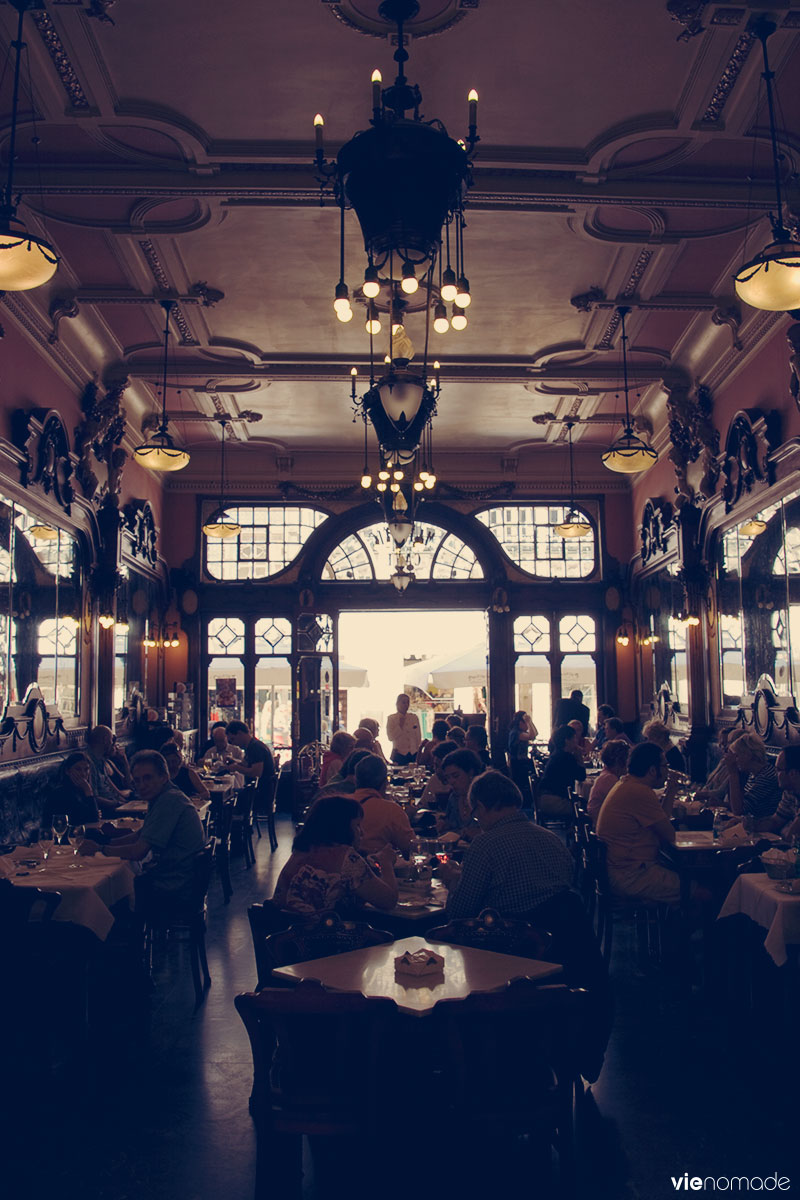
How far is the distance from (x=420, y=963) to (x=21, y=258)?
11.5 ft

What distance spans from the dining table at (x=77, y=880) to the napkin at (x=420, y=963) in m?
2.16

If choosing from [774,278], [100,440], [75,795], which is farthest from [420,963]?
[100,440]

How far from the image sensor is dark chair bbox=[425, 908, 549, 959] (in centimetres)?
365

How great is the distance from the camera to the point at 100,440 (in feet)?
35.3

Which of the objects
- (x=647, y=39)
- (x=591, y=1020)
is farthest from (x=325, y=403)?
(x=591, y=1020)

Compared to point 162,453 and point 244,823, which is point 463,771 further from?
point 162,453

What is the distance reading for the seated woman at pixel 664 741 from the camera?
889 cm

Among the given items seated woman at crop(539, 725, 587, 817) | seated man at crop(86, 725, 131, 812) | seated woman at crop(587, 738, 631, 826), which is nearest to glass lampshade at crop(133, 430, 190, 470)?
seated man at crop(86, 725, 131, 812)

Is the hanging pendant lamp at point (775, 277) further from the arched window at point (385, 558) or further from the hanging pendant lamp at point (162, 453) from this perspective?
the arched window at point (385, 558)

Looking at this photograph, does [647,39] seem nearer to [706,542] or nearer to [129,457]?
[706,542]

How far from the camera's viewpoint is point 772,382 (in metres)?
8.66

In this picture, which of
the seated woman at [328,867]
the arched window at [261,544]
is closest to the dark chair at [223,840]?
the seated woman at [328,867]

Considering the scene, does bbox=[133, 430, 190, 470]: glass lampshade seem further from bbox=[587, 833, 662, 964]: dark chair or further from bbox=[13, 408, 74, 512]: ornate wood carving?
bbox=[587, 833, 662, 964]: dark chair

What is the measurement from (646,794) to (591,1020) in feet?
6.28
